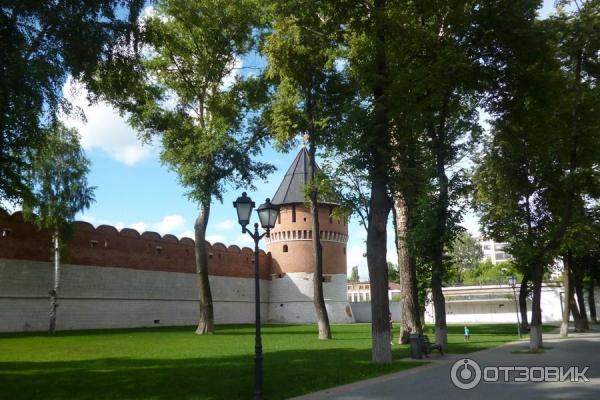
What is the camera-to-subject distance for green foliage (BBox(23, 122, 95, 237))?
2530 cm

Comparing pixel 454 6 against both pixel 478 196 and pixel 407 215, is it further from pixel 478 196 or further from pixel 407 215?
pixel 478 196

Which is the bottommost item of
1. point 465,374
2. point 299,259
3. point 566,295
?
point 465,374

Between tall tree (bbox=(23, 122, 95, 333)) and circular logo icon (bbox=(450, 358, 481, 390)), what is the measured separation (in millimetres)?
21010

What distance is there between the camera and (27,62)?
866cm

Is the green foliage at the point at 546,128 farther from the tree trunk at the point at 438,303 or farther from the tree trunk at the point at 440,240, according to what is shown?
the tree trunk at the point at 438,303

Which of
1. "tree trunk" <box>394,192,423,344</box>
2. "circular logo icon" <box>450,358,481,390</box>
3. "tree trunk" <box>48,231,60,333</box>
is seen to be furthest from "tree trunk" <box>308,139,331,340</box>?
"tree trunk" <box>48,231,60,333</box>

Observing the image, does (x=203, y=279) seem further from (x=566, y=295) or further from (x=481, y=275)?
(x=481, y=275)

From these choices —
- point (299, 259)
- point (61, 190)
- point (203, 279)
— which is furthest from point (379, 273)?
point (299, 259)

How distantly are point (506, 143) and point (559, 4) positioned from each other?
4693 millimetres

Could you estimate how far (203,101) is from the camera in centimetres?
2462

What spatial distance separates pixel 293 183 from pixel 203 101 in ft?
66.8

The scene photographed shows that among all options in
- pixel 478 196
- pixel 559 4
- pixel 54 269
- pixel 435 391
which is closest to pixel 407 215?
pixel 478 196

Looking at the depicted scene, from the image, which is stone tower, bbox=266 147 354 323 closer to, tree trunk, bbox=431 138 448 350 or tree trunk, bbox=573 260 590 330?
tree trunk, bbox=573 260 590 330

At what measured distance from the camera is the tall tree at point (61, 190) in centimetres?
2531
